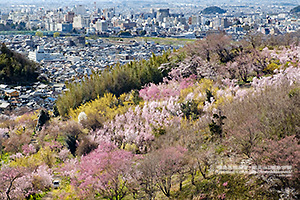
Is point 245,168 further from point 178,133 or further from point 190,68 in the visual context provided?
point 190,68

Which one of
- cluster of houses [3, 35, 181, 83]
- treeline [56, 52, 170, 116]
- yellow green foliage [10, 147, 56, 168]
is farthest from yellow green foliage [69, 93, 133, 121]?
cluster of houses [3, 35, 181, 83]

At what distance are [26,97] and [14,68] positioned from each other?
15.4ft

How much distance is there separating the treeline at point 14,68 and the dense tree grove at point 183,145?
18705mm

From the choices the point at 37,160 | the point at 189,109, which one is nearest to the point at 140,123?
the point at 189,109

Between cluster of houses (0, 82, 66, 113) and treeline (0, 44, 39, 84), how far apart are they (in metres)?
1.18

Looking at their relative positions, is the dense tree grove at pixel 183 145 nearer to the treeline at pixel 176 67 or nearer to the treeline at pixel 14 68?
the treeline at pixel 176 67

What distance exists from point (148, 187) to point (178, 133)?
211 centimetres

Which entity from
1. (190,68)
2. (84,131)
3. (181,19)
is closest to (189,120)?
(84,131)

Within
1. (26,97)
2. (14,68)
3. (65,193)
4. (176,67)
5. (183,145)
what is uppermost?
(176,67)

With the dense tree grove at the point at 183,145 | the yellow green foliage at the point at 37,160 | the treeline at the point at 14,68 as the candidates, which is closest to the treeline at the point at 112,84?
the dense tree grove at the point at 183,145

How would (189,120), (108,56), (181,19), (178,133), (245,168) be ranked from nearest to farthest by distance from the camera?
(245,168) < (178,133) < (189,120) < (108,56) < (181,19)

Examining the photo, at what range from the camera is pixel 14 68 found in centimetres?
3114

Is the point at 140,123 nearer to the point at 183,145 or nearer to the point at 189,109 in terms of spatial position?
the point at 189,109

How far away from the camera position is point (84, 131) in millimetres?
10945
